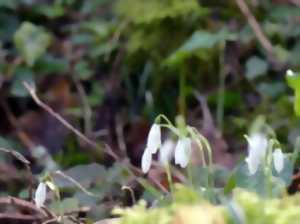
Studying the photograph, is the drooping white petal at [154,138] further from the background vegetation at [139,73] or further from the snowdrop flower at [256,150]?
the background vegetation at [139,73]

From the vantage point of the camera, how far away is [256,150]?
47.3 inches

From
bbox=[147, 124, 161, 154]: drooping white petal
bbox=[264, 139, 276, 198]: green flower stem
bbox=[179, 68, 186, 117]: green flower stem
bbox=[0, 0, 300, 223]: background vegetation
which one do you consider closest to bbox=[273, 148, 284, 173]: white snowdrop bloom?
bbox=[264, 139, 276, 198]: green flower stem

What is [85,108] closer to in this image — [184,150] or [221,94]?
[221,94]

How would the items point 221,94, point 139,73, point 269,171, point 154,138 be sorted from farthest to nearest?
1. point 139,73
2. point 221,94
3. point 154,138
4. point 269,171

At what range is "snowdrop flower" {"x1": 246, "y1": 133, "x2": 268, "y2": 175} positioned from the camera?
119 centimetres

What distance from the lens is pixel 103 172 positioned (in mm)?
1733

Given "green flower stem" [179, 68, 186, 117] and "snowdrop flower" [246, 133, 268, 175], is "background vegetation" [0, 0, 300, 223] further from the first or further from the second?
"snowdrop flower" [246, 133, 268, 175]

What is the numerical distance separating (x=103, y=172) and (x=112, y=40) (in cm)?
82

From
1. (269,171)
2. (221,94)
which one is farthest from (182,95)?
(269,171)

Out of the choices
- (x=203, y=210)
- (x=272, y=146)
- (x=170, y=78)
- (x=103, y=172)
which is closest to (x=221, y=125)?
(x=170, y=78)


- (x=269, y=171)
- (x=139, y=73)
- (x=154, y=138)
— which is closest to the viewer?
(x=269, y=171)

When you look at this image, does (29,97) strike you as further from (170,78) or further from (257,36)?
(257,36)

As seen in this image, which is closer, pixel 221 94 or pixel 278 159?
pixel 278 159

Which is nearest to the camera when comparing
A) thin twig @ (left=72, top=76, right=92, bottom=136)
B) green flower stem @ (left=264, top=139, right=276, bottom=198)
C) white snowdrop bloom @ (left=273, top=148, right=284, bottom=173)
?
green flower stem @ (left=264, top=139, right=276, bottom=198)
